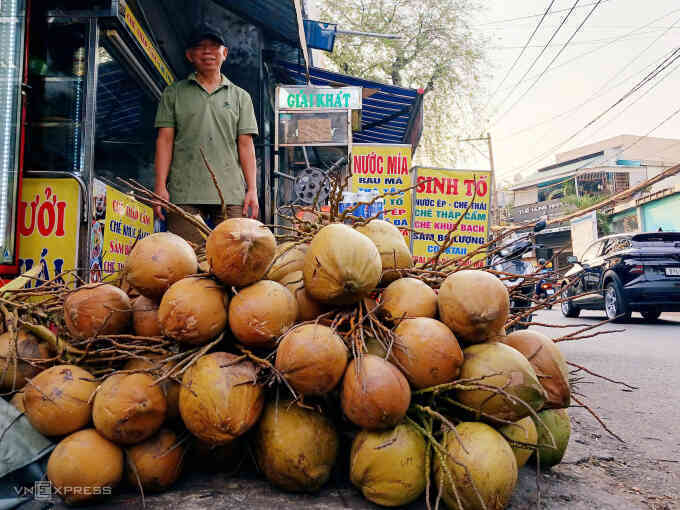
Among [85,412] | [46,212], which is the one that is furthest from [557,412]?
[46,212]

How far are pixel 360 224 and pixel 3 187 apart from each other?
84.5 inches

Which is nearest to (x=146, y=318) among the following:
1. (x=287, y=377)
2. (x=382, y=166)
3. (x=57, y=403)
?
(x=57, y=403)

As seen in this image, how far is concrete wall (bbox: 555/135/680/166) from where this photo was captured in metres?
34.2

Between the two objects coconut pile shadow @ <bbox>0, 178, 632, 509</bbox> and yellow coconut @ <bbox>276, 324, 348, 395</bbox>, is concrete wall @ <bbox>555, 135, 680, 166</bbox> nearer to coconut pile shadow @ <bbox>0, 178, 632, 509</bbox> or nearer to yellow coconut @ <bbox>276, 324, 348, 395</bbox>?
coconut pile shadow @ <bbox>0, 178, 632, 509</bbox>

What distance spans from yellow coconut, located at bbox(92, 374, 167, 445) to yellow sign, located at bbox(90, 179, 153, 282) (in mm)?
1403

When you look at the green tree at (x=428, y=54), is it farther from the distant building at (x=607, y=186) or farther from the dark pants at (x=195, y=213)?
the dark pants at (x=195, y=213)

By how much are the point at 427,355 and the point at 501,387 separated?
266 millimetres

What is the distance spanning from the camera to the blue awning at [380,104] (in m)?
8.04

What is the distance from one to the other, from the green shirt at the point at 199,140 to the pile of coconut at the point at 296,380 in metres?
1.73

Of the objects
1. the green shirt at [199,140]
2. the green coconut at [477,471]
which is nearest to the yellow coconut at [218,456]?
the green coconut at [477,471]

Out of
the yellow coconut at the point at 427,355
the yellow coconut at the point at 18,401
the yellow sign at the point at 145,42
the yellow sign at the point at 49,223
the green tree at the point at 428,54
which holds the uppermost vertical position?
the green tree at the point at 428,54

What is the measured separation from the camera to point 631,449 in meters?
2.45

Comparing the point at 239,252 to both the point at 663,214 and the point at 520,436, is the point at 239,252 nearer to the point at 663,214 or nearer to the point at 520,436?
the point at 520,436

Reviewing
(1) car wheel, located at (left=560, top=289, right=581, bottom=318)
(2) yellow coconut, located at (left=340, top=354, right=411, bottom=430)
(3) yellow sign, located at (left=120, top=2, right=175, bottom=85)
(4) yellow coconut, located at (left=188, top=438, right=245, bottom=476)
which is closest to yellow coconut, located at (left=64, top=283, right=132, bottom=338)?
(4) yellow coconut, located at (left=188, top=438, right=245, bottom=476)
